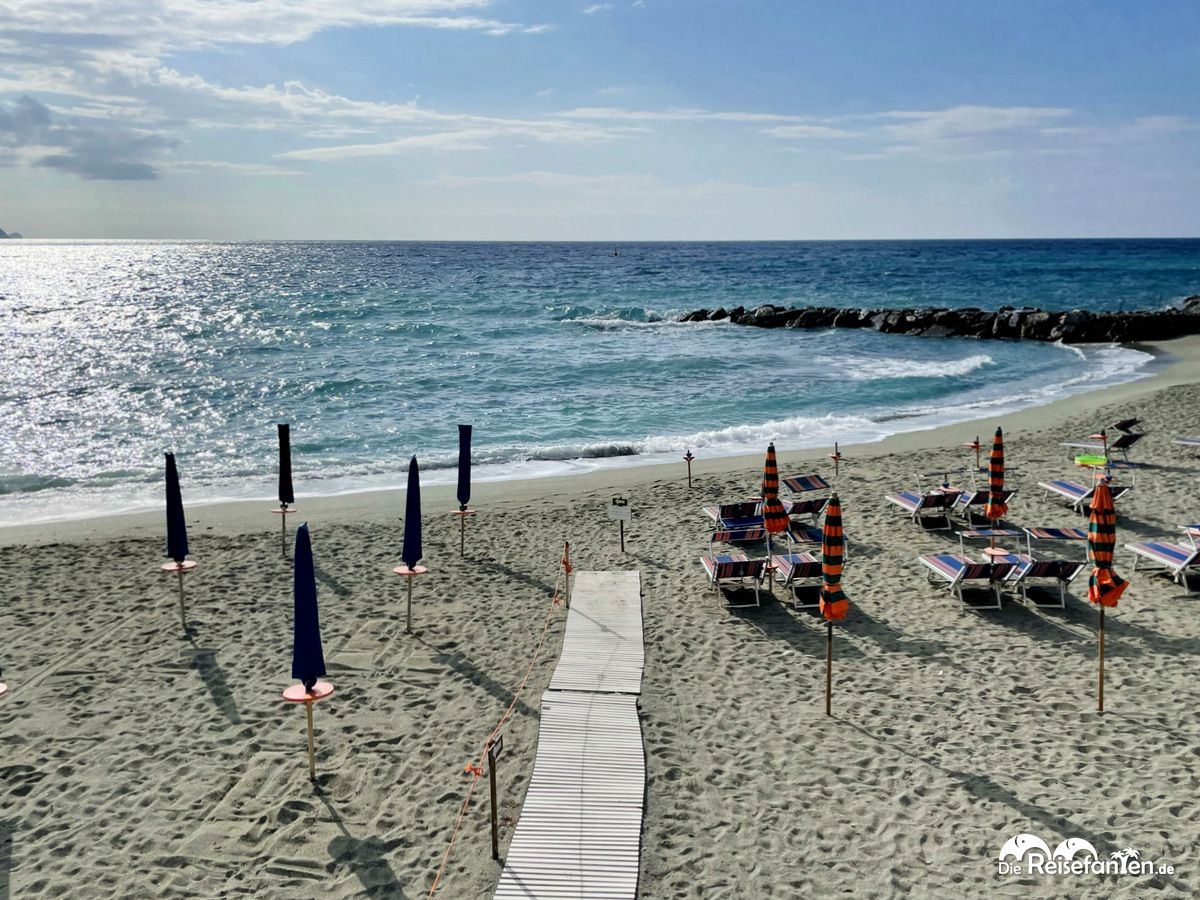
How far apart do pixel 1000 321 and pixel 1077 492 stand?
107 ft

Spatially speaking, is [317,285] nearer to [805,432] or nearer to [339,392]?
[339,392]

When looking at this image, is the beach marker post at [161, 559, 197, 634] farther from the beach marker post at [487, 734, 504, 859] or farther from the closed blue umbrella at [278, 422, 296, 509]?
the beach marker post at [487, 734, 504, 859]

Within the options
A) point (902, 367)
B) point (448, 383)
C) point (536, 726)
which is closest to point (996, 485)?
point (536, 726)

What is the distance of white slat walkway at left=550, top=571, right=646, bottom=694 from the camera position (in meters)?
9.03

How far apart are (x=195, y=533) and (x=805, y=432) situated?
49.9 ft

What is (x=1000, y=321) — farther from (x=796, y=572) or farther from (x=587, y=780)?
(x=587, y=780)

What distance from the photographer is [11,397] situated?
29078 mm

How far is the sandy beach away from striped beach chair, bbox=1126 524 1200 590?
0.24m

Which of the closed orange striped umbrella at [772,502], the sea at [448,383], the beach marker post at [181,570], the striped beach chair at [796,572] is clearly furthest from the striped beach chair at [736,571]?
the sea at [448,383]

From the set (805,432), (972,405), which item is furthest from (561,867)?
(972,405)

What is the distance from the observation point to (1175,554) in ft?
36.5

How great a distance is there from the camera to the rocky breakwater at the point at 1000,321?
133ft

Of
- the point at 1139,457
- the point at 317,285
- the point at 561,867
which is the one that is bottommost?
the point at 561,867

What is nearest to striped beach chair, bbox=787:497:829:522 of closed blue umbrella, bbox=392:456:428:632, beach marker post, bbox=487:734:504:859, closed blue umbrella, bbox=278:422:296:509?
closed blue umbrella, bbox=392:456:428:632
